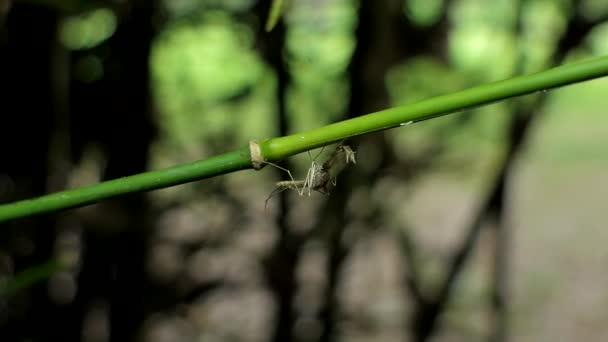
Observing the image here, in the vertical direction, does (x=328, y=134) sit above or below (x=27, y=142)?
below

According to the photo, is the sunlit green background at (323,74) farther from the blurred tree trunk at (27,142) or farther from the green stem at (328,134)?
the green stem at (328,134)

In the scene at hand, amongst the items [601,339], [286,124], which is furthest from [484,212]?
[601,339]

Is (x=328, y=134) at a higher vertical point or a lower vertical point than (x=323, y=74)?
lower

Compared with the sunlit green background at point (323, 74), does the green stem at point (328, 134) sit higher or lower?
lower

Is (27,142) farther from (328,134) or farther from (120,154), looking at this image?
(328,134)

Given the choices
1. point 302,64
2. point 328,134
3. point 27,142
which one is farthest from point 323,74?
point 328,134

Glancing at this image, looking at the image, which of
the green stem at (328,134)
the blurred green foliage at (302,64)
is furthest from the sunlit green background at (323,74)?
the green stem at (328,134)

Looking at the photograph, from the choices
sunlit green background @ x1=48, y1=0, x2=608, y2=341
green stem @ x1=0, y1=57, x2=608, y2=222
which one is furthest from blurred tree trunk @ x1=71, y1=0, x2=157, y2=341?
green stem @ x1=0, y1=57, x2=608, y2=222

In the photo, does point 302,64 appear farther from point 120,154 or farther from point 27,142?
point 27,142

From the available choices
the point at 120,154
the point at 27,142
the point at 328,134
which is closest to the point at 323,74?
the point at 120,154

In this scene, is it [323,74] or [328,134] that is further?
[323,74]
